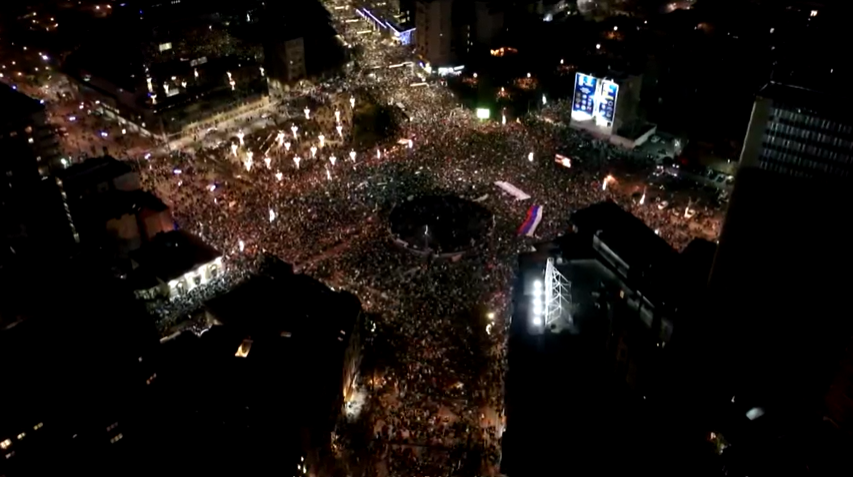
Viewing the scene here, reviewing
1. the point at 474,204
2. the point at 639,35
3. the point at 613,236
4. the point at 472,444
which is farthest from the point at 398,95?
the point at 472,444

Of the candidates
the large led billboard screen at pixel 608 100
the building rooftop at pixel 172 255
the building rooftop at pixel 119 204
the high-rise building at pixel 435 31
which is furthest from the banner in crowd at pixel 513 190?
the high-rise building at pixel 435 31

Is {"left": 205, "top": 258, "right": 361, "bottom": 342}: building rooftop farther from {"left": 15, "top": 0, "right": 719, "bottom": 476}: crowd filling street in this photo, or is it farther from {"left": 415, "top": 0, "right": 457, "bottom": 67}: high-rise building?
{"left": 415, "top": 0, "right": 457, "bottom": 67}: high-rise building

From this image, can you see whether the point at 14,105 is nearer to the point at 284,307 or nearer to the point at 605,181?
the point at 284,307

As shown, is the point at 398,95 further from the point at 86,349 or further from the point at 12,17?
the point at 12,17

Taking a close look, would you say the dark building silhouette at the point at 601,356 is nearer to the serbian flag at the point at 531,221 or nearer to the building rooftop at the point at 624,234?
the building rooftop at the point at 624,234

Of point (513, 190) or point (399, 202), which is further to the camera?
point (513, 190)

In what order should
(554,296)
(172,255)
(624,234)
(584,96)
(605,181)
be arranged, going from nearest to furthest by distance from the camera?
1. (554,296)
2. (624,234)
3. (172,255)
4. (605,181)
5. (584,96)

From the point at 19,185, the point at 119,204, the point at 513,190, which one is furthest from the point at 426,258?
the point at 19,185
